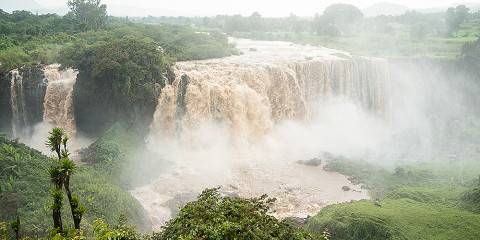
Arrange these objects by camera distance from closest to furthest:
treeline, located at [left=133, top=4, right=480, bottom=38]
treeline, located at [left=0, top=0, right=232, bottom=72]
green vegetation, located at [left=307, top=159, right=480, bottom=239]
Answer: green vegetation, located at [left=307, top=159, right=480, bottom=239] → treeline, located at [left=0, top=0, right=232, bottom=72] → treeline, located at [left=133, top=4, right=480, bottom=38]

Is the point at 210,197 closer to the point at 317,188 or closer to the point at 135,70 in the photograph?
the point at 317,188

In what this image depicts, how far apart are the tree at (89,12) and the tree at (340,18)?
77.4 ft

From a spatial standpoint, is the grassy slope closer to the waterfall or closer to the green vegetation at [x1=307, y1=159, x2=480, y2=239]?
the waterfall

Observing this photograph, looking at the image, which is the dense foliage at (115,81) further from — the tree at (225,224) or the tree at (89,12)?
the tree at (89,12)

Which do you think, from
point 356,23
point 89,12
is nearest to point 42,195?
point 89,12

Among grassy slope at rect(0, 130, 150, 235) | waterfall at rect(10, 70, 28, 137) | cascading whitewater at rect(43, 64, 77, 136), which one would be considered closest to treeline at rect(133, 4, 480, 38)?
cascading whitewater at rect(43, 64, 77, 136)

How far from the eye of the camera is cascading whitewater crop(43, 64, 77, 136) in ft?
71.3

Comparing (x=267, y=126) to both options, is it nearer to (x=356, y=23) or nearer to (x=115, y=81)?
(x=115, y=81)

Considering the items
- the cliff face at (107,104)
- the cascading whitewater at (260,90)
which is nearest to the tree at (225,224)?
the cliff face at (107,104)

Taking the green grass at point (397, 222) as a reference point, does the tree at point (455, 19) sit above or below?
above

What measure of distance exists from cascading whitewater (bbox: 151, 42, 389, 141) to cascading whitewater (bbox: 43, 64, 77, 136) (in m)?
4.23

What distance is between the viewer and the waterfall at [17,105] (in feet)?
69.6

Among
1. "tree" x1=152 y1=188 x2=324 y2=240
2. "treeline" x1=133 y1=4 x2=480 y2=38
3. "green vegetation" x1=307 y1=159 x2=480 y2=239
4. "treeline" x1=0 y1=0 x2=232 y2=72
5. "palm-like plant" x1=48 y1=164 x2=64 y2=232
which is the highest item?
"treeline" x1=133 y1=4 x2=480 y2=38

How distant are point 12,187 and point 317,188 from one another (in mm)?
11831
